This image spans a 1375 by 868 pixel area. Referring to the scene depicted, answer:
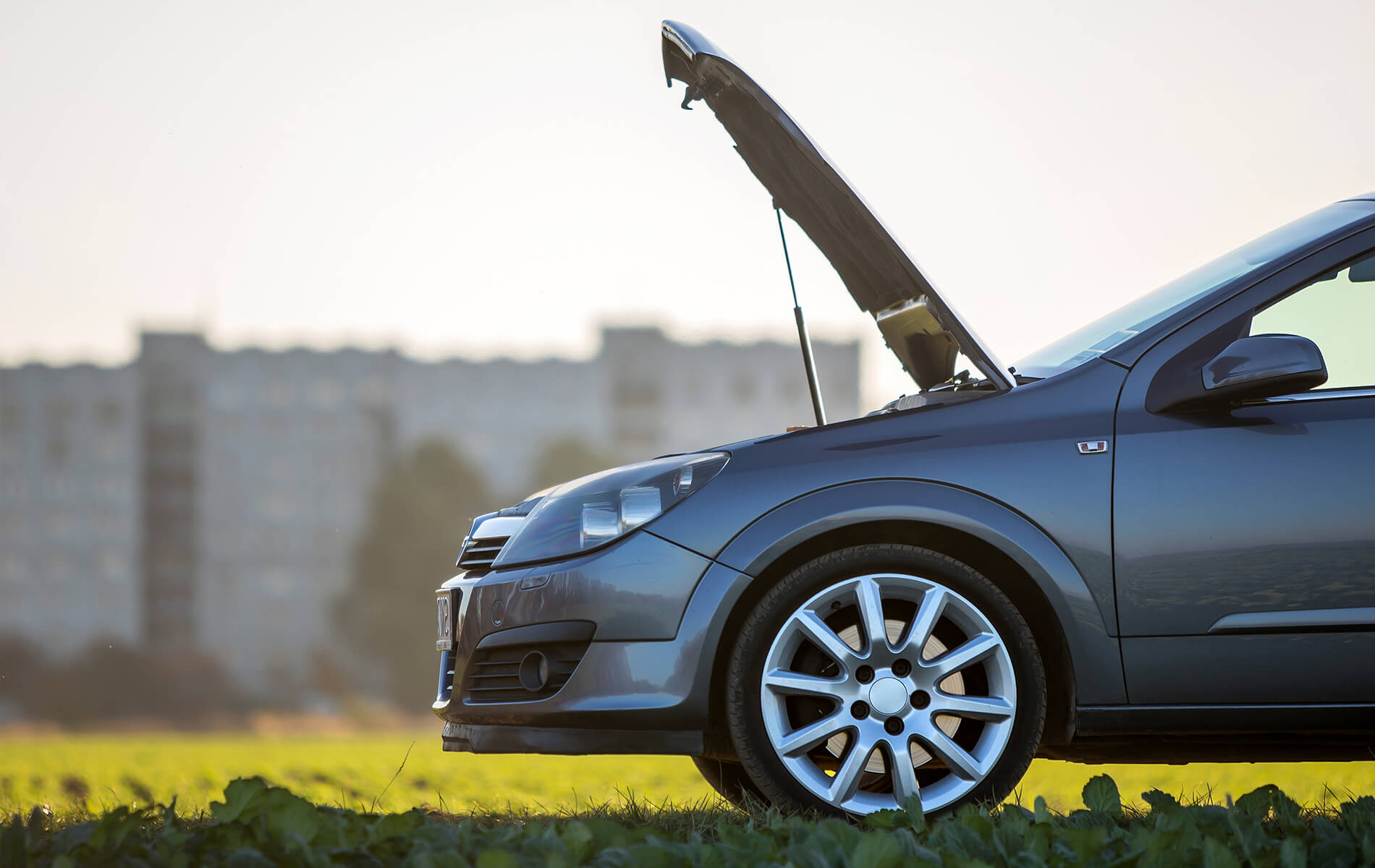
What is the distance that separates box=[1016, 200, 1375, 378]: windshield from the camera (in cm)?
360

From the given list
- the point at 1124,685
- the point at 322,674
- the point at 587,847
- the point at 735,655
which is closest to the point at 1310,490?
the point at 1124,685

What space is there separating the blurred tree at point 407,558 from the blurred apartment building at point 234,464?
5.79 ft

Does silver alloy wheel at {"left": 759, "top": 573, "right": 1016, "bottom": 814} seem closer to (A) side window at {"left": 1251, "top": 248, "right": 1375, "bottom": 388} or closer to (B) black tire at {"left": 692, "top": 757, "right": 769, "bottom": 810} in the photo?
(B) black tire at {"left": 692, "top": 757, "right": 769, "bottom": 810}

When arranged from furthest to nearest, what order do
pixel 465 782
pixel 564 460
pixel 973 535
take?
pixel 564 460 < pixel 465 782 < pixel 973 535

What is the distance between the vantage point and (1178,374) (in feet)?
11.0

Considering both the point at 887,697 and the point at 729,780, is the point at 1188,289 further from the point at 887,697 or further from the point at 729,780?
the point at 729,780

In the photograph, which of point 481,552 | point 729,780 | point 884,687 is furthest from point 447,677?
point 884,687

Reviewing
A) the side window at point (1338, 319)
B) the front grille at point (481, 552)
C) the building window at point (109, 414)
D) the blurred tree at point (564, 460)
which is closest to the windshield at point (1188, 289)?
the side window at point (1338, 319)

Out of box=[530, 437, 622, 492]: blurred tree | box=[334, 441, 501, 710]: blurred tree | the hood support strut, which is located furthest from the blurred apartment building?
the hood support strut

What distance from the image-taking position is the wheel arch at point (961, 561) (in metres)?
3.24

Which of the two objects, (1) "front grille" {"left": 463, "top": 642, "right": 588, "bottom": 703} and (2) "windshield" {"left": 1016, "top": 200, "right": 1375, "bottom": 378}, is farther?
(2) "windshield" {"left": 1016, "top": 200, "right": 1375, "bottom": 378}

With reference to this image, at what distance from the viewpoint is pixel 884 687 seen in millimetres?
3182

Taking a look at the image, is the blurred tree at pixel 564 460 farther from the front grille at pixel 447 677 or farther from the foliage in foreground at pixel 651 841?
the foliage in foreground at pixel 651 841

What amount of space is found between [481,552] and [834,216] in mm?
1568
